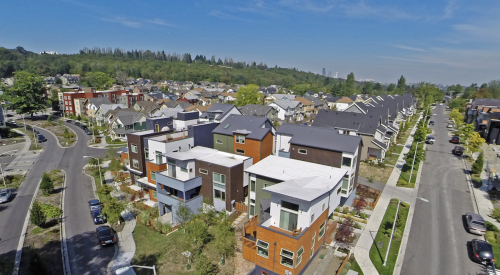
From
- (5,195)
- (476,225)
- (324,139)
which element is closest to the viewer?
(476,225)

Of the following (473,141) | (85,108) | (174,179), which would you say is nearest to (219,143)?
(174,179)

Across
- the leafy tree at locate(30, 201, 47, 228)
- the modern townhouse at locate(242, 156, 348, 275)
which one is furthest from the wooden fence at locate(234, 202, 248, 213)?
the leafy tree at locate(30, 201, 47, 228)

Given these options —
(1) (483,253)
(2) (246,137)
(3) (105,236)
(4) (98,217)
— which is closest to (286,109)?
(2) (246,137)

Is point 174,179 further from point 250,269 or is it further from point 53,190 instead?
point 53,190

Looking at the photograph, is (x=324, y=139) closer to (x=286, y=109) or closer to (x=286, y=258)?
(x=286, y=258)

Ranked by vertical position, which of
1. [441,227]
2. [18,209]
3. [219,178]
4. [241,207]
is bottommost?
[18,209]
